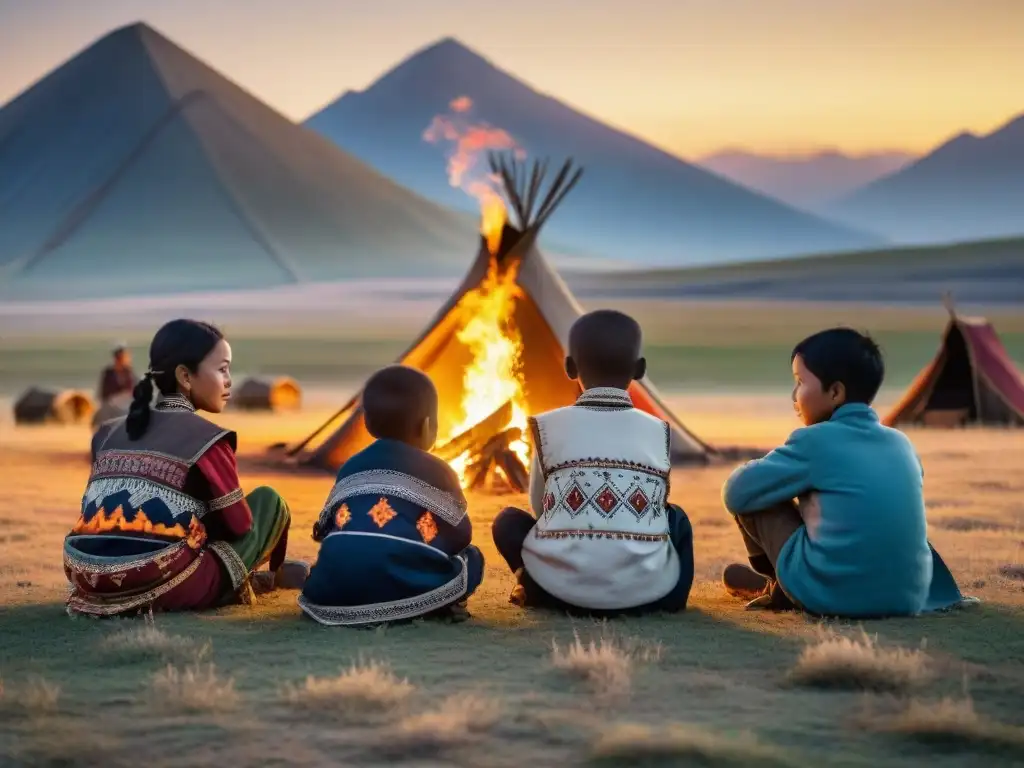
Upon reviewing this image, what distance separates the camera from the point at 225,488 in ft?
15.1

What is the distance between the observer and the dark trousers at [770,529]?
4.57 metres

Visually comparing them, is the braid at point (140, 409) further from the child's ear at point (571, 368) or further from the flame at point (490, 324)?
the flame at point (490, 324)

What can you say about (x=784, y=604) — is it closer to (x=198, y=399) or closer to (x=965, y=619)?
(x=965, y=619)

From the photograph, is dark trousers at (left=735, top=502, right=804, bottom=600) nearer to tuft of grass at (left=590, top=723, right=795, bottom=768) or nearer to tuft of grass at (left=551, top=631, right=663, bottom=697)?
tuft of grass at (left=551, top=631, right=663, bottom=697)

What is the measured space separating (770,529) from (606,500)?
1.91ft

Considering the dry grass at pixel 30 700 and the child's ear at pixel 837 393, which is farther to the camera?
the child's ear at pixel 837 393

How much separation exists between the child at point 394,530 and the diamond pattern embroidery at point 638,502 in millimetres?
550

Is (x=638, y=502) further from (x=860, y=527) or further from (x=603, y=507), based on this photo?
(x=860, y=527)

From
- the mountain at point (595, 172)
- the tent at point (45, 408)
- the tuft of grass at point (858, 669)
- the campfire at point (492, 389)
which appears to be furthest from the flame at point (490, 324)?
the mountain at point (595, 172)

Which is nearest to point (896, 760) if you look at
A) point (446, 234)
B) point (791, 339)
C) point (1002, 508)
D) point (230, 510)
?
point (230, 510)

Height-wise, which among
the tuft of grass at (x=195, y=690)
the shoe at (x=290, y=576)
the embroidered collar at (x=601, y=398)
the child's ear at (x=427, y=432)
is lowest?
the tuft of grass at (x=195, y=690)

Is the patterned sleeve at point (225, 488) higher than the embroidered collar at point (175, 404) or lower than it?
lower

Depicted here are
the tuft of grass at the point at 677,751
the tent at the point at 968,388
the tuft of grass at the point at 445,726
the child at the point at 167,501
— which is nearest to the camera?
the tuft of grass at the point at 677,751

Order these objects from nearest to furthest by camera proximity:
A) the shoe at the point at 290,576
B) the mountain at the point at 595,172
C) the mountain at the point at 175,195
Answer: the shoe at the point at 290,576 → the mountain at the point at 175,195 → the mountain at the point at 595,172
